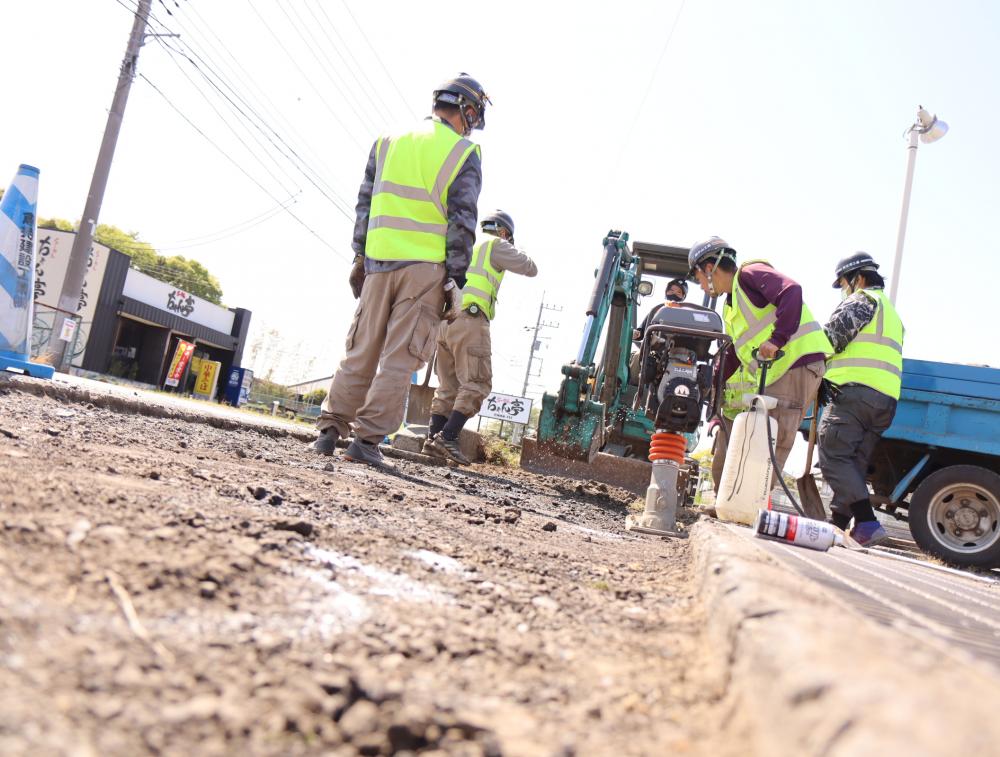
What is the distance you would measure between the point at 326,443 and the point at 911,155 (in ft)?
37.1

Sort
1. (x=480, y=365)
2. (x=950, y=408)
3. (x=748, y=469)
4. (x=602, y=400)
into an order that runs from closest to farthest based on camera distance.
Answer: (x=748, y=469) → (x=950, y=408) → (x=480, y=365) → (x=602, y=400)

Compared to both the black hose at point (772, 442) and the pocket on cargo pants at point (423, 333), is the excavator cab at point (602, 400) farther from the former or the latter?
the pocket on cargo pants at point (423, 333)

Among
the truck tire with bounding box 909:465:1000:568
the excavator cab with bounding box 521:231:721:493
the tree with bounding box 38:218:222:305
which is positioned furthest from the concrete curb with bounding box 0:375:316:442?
the tree with bounding box 38:218:222:305

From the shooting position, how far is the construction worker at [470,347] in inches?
261

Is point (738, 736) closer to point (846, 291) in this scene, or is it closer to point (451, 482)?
point (451, 482)

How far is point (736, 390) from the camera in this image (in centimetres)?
513

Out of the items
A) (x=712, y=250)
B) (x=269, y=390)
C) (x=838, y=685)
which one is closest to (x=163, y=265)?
(x=269, y=390)

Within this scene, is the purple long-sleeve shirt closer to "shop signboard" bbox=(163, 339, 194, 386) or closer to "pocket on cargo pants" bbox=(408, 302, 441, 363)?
"pocket on cargo pants" bbox=(408, 302, 441, 363)

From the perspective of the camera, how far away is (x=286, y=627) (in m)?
1.20

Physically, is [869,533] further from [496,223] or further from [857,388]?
[496,223]

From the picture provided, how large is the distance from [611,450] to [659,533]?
13.3ft

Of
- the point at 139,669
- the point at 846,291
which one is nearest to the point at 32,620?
the point at 139,669

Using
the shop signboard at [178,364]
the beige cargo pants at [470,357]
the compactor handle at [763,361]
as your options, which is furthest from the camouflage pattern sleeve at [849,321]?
the shop signboard at [178,364]

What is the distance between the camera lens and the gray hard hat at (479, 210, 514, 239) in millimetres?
7215
